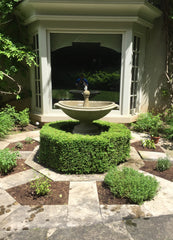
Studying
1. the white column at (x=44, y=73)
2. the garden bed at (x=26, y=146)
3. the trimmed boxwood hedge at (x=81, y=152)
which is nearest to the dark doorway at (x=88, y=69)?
the white column at (x=44, y=73)

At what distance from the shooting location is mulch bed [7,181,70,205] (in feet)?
8.86

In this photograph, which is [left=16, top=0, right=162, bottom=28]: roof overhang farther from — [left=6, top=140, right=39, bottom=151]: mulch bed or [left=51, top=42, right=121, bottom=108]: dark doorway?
[left=6, top=140, right=39, bottom=151]: mulch bed

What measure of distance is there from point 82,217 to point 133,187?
2.81 feet

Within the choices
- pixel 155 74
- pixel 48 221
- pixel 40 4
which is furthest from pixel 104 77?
pixel 48 221

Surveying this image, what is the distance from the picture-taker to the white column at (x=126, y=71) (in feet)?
19.8

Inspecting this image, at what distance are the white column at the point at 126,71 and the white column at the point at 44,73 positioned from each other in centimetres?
246

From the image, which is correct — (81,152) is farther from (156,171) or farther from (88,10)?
(88,10)

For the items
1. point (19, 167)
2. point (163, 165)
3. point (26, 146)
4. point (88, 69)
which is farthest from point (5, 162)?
point (88, 69)

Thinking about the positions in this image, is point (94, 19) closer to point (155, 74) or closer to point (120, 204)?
point (155, 74)

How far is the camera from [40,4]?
5.47 metres

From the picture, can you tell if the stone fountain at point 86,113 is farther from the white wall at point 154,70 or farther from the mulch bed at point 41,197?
the white wall at point 154,70

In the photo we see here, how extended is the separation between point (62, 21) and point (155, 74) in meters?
3.69

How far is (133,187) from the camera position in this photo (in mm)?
2766

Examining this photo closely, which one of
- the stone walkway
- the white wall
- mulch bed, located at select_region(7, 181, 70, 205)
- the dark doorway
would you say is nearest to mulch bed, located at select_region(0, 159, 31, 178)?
the stone walkway
